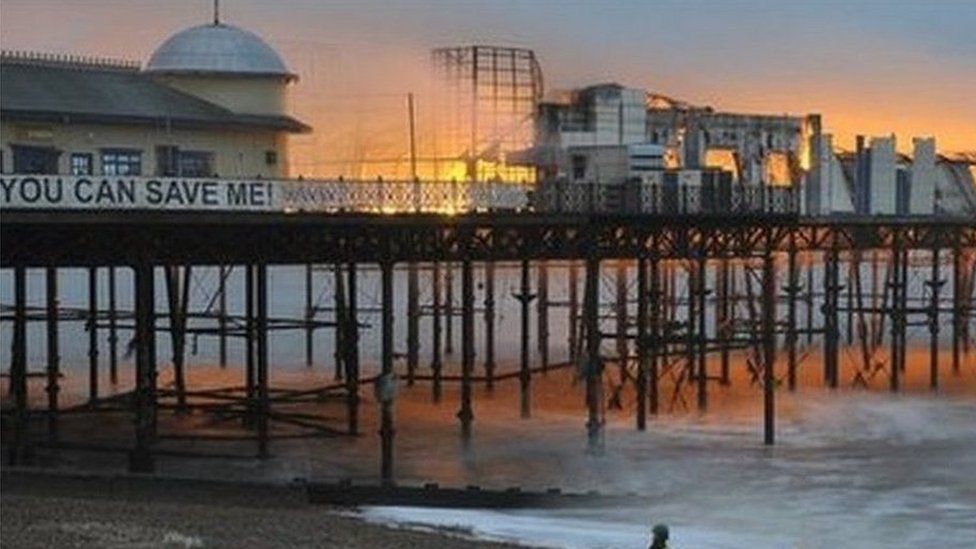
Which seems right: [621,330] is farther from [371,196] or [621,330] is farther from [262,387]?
[262,387]

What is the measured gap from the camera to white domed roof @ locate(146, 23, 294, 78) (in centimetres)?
3697

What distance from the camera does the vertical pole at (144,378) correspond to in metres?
30.1

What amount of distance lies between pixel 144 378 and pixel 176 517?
24.2 feet

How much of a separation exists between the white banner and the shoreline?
4.51 meters

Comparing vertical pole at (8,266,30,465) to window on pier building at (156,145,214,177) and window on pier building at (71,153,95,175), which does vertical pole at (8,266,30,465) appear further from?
window on pier building at (156,145,214,177)

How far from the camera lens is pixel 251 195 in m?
31.2

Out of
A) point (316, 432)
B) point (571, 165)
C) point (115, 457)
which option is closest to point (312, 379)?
point (571, 165)

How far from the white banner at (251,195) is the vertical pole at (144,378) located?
1.74 metres

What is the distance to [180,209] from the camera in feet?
98.6

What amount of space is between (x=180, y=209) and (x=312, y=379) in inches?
952

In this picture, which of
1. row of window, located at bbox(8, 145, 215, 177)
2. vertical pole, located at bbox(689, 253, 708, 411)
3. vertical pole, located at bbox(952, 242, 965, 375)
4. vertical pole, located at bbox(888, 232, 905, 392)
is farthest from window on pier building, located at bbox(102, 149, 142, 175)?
vertical pole, located at bbox(952, 242, 965, 375)

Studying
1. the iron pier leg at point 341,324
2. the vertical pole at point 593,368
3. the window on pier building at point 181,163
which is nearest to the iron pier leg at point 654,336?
the vertical pole at point 593,368

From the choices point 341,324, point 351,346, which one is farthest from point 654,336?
point 341,324

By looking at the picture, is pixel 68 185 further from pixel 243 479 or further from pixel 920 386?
pixel 920 386
